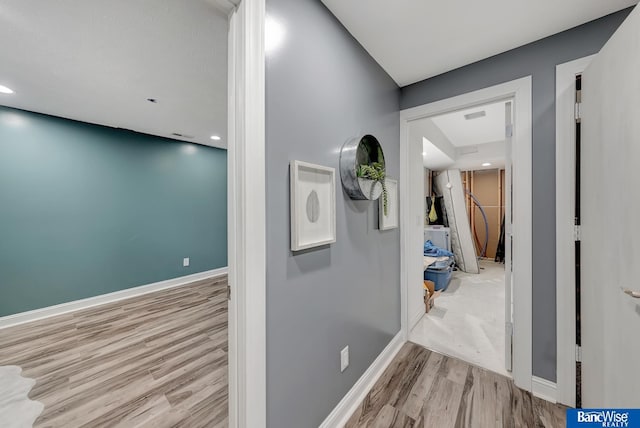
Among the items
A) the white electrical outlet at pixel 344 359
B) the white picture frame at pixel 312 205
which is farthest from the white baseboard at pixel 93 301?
the white picture frame at pixel 312 205

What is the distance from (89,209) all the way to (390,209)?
12.2ft

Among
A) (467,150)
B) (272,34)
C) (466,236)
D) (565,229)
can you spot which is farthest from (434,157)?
(272,34)

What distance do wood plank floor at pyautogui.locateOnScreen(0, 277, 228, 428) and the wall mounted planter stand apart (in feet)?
5.37

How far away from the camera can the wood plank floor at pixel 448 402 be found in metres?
1.41

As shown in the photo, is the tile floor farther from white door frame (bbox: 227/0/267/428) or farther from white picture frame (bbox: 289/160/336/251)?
white door frame (bbox: 227/0/267/428)

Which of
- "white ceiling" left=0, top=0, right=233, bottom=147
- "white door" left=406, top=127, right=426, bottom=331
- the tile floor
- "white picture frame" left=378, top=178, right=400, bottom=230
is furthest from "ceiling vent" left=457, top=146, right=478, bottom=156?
"white ceiling" left=0, top=0, right=233, bottom=147

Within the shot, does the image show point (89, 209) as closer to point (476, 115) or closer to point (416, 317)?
point (416, 317)

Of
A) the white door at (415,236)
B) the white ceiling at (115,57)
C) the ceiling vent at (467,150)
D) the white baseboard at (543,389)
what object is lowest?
the white baseboard at (543,389)

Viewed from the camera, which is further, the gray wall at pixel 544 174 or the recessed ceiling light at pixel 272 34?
the gray wall at pixel 544 174

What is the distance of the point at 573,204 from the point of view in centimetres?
147

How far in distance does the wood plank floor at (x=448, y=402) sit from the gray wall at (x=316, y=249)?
0.22 metres

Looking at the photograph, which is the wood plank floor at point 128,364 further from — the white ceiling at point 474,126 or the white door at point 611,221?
the white ceiling at point 474,126

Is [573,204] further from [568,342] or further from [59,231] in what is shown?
[59,231]

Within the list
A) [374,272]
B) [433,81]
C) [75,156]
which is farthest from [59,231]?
[433,81]
